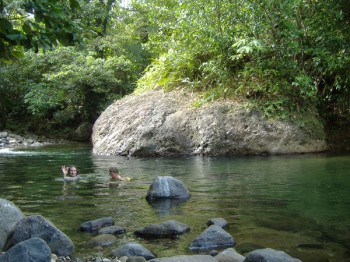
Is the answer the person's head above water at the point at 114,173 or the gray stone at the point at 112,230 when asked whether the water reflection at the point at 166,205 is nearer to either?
the gray stone at the point at 112,230

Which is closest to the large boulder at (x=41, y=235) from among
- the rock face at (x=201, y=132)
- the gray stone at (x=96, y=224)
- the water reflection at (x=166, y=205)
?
the gray stone at (x=96, y=224)

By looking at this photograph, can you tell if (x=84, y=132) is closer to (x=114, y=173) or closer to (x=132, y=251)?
(x=114, y=173)

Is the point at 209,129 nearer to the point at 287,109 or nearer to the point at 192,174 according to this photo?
the point at 287,109

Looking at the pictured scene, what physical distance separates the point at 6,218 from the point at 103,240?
3.61ft

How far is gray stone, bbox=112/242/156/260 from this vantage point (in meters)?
4.50

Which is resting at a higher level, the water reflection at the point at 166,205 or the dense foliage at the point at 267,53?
the dense foliage at the point at 267,53

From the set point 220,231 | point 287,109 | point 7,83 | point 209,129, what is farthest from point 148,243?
point 7,83

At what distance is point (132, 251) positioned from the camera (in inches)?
178

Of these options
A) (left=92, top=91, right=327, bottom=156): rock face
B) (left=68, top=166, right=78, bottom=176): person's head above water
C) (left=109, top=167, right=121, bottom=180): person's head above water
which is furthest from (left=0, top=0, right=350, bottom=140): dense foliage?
(left=109, top=167, right=121, bottom=180): person's head above water

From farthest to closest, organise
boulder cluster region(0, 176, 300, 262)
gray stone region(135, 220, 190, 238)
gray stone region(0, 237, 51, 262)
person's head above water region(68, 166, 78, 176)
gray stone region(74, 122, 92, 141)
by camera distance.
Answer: gray stone region(74, 122, 92, 141)
person's head above water region(68, 166, 78, 176)
gray stone region(135, 220, 190, 238)
boulder cluster region(0, 176, 300, 262)
gray stone region(0, 237, 51, 262)

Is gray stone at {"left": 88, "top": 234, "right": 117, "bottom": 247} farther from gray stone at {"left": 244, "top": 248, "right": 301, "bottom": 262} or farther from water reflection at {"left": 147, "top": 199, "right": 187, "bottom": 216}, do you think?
gray stone at {"left": 244, "top": 248, "right": 301, "bottom": 262}

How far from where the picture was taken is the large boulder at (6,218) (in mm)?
A: 4945

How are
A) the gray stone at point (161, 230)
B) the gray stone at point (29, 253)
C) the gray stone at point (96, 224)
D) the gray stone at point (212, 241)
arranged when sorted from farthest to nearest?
the gray stone at point (96, 224)
the gray stone at point (161, 230)
the gray stone at point (212, 241)
the gray stone at point (29, 253)

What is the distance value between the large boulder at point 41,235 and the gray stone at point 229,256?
152 cm
